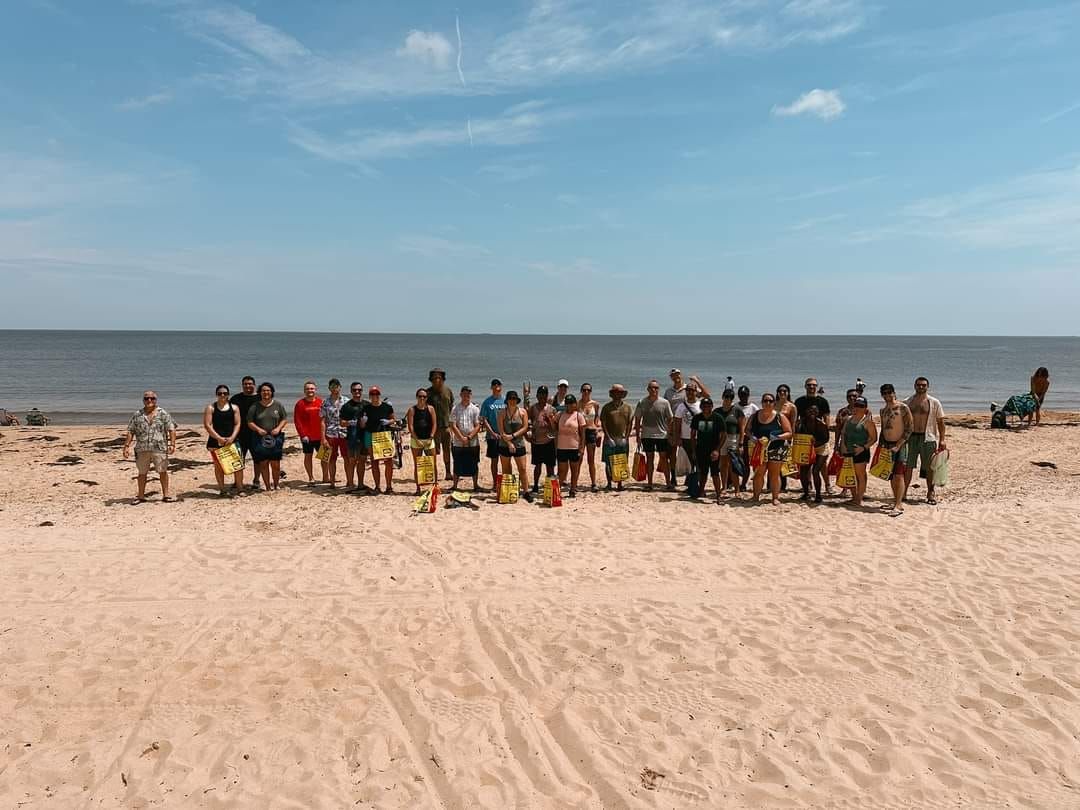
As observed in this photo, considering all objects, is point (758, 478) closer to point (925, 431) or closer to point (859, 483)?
point (859, 483)

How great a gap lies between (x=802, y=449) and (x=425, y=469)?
545cm

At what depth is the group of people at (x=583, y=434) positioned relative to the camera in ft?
30.3

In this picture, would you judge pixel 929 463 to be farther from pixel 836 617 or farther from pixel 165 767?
Result: pixel 165 767

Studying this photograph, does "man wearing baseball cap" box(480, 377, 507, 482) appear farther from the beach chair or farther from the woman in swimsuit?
the beach chair

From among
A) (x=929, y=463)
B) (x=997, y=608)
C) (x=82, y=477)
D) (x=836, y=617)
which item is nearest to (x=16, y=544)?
(x=82, y=477)

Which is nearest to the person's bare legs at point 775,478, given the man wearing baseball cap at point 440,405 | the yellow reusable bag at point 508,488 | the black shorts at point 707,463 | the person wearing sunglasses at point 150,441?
the black shorts at point 707,463

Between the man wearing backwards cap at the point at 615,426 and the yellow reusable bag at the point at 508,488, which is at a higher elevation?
the man wearing backwards cap at the point at 615,426

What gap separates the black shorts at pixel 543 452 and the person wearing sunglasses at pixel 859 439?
413cm

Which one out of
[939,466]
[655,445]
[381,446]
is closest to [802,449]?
[939,466]

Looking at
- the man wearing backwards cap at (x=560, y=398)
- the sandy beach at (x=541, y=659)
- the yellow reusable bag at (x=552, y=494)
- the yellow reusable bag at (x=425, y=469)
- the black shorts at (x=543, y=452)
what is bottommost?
the sandy beach at (x=541, y=659)

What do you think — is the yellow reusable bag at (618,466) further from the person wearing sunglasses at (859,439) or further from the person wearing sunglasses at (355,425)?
the person wearing sunglasses at (355,425)

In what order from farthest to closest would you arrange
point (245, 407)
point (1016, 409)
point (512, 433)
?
point (1016, 409)
point (245, 407)
point (512, 433)

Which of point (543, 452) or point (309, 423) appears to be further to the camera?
point (309, 423)

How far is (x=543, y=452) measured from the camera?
32.3ft
